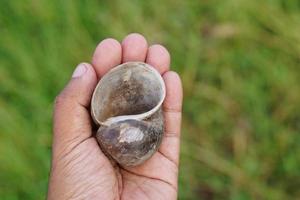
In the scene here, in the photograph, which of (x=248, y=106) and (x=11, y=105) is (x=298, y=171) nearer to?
(x=248, y=106)

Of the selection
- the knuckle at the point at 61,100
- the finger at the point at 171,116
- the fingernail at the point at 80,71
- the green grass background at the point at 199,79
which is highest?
the fingernail at the point at 80,71

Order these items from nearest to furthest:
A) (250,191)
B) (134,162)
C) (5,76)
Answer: (134,162) < (250,191) < (5,76)

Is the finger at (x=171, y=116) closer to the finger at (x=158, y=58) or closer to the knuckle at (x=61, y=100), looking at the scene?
the finger at (x=158, y=58)

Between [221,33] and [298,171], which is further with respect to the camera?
[221,33]

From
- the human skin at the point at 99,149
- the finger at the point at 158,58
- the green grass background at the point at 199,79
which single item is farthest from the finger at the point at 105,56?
the green grass background at the point at 199,79

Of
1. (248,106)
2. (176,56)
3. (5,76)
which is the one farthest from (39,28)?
(248,106)

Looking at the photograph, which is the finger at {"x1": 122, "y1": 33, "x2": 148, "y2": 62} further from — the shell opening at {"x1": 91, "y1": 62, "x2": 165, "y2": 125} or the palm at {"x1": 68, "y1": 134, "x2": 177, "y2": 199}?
the palm at {"x1": 68, "y1": 134, "x2": 177, "y2": 199}
